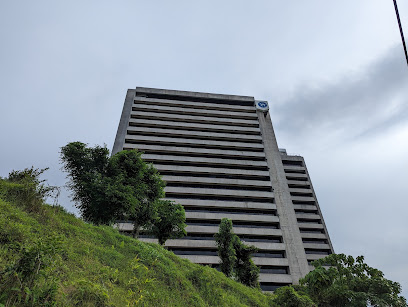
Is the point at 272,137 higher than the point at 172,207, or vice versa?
the point at 272,137

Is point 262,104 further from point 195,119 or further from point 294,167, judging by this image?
point 195,119

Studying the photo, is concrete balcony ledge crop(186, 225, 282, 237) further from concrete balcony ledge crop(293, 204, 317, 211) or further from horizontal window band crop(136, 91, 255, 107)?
horizontal window band crop(136, 91, 255, 107)

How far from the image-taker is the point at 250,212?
43969mm

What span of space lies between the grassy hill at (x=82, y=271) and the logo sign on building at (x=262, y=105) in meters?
49.3

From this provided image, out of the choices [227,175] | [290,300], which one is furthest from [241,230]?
[290,300]

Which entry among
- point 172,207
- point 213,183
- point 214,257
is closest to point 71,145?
point 172,207

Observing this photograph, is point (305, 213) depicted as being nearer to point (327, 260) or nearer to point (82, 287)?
point (327, 260)

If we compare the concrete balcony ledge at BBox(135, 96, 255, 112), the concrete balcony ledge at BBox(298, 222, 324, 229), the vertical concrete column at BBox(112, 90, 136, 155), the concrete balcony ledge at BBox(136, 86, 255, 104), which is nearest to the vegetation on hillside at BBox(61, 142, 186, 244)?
the vertical concrete column at BBox(112, 90, 136, 155)

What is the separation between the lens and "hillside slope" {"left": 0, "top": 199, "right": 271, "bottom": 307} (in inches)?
176

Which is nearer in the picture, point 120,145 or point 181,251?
point 181,251

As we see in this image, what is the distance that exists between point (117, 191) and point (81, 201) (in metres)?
3.88

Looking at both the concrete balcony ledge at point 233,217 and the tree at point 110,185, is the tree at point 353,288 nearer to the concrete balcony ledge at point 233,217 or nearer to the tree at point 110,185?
the tree at point 110,185

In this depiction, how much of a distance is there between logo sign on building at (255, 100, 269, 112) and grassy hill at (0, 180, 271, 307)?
4934 centimetres

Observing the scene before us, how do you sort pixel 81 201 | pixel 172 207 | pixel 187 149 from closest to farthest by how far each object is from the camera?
pixel 81 201
pixel 172 207
pixel 187 149
